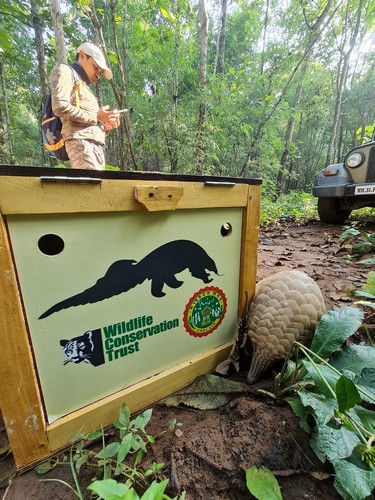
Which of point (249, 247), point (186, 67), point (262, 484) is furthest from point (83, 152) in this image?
point (186, 67)

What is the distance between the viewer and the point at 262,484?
585 millimetres

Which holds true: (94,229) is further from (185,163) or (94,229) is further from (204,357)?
(185,163)

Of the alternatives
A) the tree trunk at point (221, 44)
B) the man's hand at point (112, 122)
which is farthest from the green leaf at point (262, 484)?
the tree trunk at point (221, 44)

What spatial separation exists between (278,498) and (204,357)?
1.49 feet

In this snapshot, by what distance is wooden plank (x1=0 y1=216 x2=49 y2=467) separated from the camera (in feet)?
1.90

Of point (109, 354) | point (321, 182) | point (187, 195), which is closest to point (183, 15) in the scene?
point (321, 182)

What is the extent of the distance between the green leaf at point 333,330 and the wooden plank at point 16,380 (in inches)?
32.0

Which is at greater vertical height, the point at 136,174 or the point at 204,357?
the point at 136,174

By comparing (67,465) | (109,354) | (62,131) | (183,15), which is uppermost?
(183,15)

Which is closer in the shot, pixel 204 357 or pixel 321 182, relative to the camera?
pixel 204 357

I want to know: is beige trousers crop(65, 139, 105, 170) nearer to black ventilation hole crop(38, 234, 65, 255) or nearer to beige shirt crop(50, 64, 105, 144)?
beige shirt crop(50, 64, 105, 144)

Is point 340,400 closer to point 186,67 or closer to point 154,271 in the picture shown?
point 154,271

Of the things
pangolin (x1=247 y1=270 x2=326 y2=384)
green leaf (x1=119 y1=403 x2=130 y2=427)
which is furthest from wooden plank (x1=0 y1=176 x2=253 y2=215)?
green leaf (x1=119 y1=403 x2=130 y2=427)

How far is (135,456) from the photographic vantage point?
0.70 m
